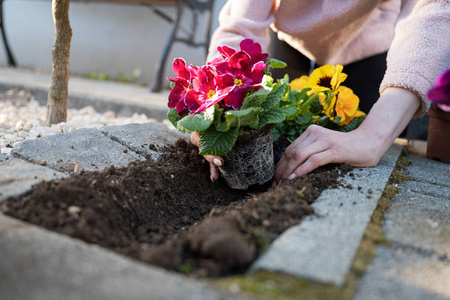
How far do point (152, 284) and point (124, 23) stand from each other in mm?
4884

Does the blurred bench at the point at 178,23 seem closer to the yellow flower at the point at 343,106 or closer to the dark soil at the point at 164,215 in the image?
the yellow flower at the point at 343,106

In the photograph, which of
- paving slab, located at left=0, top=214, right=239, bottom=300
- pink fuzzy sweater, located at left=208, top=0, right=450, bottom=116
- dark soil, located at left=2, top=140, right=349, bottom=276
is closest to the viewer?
paving slab, located at left=0, top=214, right=239, bottom=300

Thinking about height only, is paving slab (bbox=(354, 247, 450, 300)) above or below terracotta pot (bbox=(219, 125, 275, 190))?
above

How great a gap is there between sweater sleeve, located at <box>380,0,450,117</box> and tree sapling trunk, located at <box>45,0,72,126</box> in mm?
1451

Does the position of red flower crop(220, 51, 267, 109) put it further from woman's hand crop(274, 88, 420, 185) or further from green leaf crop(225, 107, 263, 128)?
woman's hand crop(274, 88, 420, 185)

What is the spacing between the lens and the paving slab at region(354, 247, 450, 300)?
0.75 m

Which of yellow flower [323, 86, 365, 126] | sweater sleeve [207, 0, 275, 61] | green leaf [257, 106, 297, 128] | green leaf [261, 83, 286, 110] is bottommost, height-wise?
yellow flower [323, 86, 365, 126]

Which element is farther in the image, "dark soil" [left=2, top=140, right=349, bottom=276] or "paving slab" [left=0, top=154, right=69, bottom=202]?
"paving slab" [left=0, top=154, right=69, bottom=202]

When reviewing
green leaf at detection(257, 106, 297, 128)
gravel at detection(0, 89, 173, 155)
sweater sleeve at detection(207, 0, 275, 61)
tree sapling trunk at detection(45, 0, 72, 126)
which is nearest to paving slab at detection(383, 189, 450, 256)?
green leaf at detection(257, 106, 297, 128)

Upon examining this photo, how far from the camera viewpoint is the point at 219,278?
2.57 ft

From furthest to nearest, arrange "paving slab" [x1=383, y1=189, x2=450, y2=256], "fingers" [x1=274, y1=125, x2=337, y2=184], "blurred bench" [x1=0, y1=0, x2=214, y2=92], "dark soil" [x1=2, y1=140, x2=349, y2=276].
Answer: "blurred bench" [x1=0, y1=0, x2=214, y2=92]
"fingers" [x1=274, y1=125, x2=337, y2=184]
"paving slab" [x1=383, y1=189, x2=450, y2=256]
"dark soil" [x1=2, y1=140, x2=349, y2=276]

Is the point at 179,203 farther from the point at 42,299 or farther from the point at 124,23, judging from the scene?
the point at 124,23

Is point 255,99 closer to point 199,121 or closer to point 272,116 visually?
point 272,116

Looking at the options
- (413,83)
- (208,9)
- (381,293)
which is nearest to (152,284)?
(381,293)
